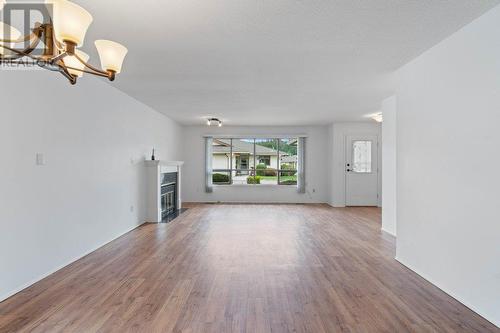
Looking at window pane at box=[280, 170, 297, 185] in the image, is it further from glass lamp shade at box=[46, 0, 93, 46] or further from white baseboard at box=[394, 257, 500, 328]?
glass lamp shade at box=[46, 0, 93, 46]

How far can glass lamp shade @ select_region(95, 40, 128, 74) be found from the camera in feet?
6.18

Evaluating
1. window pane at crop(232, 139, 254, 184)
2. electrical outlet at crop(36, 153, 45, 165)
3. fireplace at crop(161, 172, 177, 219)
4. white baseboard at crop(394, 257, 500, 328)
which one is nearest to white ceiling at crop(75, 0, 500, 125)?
electrical outlet at crop(36, 153, 45, 165)

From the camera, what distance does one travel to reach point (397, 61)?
3.27 meters

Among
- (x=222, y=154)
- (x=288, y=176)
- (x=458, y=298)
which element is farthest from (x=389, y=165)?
(x=222, y=154)

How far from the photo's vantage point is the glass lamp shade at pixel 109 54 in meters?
1.88

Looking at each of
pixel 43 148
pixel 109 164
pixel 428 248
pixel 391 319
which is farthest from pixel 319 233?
pixel 43 148

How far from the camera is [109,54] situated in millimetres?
1903

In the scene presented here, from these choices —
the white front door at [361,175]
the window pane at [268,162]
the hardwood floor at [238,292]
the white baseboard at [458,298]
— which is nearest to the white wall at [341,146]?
the white front door at [361,175]

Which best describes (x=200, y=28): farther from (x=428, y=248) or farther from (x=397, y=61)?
(x=428, y=248)

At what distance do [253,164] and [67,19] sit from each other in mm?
7630

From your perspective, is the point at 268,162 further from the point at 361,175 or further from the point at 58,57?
the point at 58,57

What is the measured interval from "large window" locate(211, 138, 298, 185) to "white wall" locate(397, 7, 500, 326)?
18.5ft

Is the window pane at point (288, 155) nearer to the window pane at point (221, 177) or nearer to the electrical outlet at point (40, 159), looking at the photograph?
the window pane at point (221, 177)

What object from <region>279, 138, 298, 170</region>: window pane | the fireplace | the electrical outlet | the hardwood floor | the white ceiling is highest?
the white ceiling
